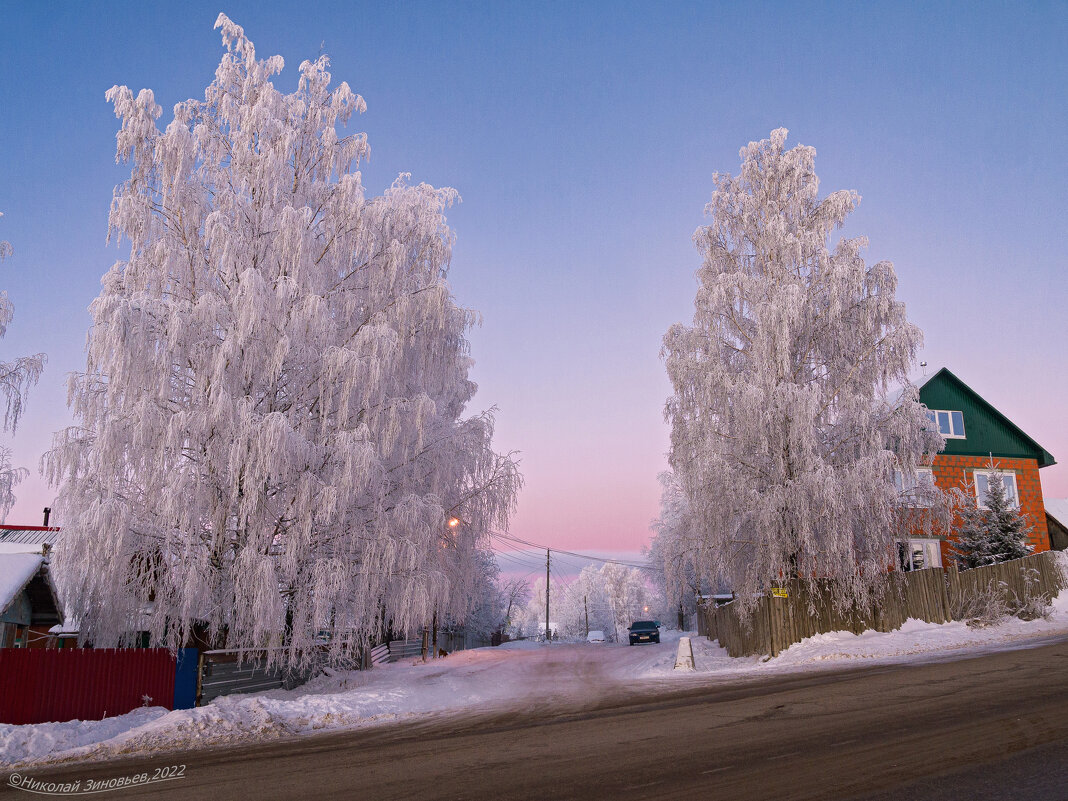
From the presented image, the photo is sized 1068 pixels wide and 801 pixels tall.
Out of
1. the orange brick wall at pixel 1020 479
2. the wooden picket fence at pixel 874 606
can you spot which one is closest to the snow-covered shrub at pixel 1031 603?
the wooden picket fence at pixel 874 606

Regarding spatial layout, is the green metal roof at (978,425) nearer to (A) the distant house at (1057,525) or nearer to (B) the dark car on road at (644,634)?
(A) the distant house at (1057,525)

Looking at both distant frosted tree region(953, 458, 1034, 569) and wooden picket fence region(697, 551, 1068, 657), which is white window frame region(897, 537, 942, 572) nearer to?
distant frosted tree region(953, 458, 1034, 569)

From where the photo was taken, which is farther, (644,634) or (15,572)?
(644,634)

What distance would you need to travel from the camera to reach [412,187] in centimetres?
1944

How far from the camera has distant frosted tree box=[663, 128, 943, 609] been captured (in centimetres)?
1881

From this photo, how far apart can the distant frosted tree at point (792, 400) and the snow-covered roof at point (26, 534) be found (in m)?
23.6

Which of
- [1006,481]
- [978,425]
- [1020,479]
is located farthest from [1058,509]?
[978,425]

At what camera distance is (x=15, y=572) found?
63.5 feet

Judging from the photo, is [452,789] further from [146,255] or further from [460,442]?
[146,255]

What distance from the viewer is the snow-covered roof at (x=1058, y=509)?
33812 mm

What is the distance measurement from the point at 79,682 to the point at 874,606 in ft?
63.6

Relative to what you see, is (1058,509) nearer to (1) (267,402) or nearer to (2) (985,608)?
(2) (985,608)

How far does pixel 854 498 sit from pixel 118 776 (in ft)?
53.3

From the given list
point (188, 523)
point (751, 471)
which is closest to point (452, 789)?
point (188, 523)
